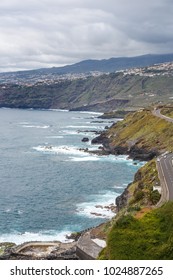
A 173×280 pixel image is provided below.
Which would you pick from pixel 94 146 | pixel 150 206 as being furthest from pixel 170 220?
pixel 94 146

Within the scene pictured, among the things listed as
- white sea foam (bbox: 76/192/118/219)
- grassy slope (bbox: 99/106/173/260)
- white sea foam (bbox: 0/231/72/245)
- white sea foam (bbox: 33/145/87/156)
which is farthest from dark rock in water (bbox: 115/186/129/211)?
white sea foam (bbox: 33/145/87/156)

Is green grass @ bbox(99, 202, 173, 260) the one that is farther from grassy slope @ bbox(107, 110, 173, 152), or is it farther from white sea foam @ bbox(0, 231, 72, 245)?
grassy slope @ bbox(107, 110, 173, 152)

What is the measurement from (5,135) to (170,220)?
14586cm

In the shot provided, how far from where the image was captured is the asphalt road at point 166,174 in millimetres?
60406

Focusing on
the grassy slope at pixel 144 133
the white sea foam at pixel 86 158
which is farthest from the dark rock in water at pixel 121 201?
the white sea foam at pixel 86 158

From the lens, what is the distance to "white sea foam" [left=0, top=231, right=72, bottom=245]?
58.8 meters

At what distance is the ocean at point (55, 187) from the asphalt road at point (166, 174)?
916 centimetres

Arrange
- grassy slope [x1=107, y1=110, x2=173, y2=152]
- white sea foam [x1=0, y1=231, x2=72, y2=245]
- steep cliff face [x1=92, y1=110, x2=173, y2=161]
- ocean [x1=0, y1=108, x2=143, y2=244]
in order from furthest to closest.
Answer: grassy slope [x1=107, y1=110, x2=173, y2=152]
steep cliff face [x1=92, y1=110, x2=173, y2=161]
ocean [x1=0, y1=108, x2=143, y2=244]
white sea foam [x1=0, y1=231, x2=72, y2=245]

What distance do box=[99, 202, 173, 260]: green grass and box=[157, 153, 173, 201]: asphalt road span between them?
17802mm

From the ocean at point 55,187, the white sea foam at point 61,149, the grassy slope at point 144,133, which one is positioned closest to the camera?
the ocean at point 55,187

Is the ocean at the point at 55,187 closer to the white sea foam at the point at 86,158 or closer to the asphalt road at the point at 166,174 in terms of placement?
the white sea foam at the point at 86,158

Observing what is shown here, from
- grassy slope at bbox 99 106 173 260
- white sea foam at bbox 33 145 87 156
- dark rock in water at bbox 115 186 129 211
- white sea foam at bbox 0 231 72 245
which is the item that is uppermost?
grassy slope at bbox 99 106 173 260

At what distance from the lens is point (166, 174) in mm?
73625

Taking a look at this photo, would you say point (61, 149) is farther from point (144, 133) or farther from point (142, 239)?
point (142, 239)
